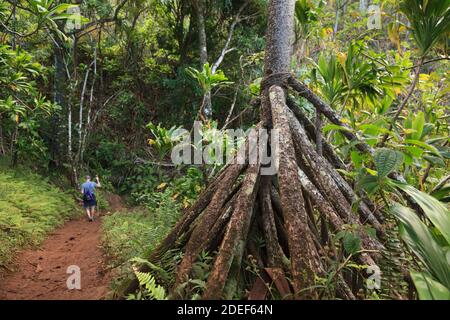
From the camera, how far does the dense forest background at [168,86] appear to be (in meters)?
2.66

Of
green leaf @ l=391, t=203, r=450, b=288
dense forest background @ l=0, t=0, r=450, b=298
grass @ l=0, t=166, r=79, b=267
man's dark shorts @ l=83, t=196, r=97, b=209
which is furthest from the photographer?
man's dark shorts @ l=83, t=196, r=97, b=209

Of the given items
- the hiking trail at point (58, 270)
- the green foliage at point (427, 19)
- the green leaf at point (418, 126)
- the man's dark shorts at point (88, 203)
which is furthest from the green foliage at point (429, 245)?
the man's dark shorts at point (88, 203)

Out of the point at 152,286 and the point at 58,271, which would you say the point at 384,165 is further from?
the point at 58,271

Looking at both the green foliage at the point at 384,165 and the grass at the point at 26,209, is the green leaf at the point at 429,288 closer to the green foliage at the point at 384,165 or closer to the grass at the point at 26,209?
the green foliage at the point at 384,165

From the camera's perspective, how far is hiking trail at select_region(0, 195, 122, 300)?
10.5 feet

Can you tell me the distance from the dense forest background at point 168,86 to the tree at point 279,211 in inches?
4.8

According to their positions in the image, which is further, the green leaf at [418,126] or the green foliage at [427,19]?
the green leaf at [418,126]

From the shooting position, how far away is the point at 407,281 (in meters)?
1.64

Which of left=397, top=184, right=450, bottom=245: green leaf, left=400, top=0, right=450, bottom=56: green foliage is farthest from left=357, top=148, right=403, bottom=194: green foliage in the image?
left=400, top=0, right=450, bottom=56: green foliage

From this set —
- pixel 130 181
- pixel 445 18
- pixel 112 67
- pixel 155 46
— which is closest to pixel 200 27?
pixel 155 46

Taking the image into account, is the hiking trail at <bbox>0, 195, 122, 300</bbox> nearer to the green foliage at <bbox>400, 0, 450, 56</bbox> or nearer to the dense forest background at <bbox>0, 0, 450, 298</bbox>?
the dense forest background at <bbox>0, 0, 450, 298</bbox>

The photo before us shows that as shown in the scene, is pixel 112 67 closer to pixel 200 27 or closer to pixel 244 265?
pixel 200 27

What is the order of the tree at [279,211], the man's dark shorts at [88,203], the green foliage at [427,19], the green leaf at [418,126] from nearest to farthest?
the tree at [279,211], the green foliage at [427,19], the green leaf at [418,126], the man's dark shorts at [88,203]

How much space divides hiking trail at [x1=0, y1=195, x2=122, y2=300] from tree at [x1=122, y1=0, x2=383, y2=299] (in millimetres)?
1355
